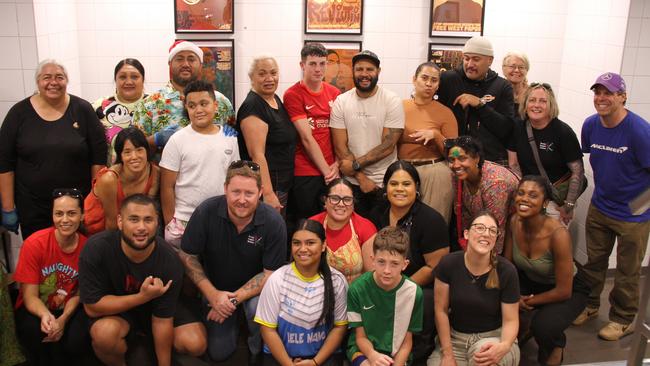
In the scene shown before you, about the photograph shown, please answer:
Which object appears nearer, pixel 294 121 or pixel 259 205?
pixel 259 205

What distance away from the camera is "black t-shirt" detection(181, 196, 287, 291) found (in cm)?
369

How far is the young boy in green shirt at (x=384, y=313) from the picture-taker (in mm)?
3377

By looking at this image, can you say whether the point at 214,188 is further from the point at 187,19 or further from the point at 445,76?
the point at 187,19

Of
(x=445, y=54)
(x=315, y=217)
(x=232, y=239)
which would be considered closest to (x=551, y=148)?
(x=315, y=217)

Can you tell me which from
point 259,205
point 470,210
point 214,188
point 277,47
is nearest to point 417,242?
point 470,210

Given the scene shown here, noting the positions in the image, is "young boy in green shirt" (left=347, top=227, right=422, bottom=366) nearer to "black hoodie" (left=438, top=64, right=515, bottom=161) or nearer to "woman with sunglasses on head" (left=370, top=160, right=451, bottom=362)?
"woman with sunglasses on head" (left=370, top=160, right=451, bottom=362)

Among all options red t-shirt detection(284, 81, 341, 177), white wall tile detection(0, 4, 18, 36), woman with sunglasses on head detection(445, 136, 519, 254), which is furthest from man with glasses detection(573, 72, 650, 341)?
white wall tile detection(0, 4, 18, 36)

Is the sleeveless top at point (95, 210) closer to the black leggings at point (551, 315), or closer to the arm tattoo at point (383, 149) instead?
the arm tattoo at point (383, 149)

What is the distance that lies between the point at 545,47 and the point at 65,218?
4753mm

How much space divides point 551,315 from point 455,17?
3.22 meters

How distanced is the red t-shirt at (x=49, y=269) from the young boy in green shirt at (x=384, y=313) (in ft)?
5.47

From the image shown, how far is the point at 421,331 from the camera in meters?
3.53

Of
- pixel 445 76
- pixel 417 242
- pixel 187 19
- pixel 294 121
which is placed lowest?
pixel 417 242

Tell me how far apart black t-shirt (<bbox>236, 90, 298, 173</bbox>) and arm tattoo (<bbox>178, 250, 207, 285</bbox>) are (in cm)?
86
